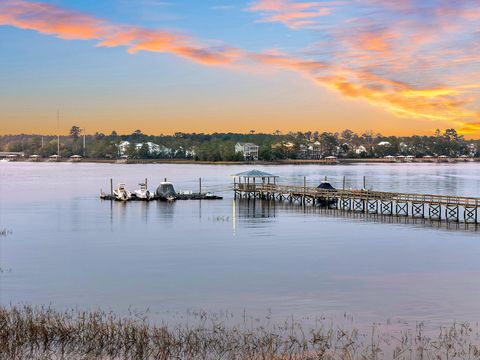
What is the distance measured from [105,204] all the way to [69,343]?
72475 mm

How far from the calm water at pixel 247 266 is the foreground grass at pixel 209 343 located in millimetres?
Result: 3620

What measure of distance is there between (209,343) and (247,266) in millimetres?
19358

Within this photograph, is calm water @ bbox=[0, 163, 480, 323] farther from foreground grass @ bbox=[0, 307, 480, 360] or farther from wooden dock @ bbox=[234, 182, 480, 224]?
wooden dock @ bbox=[234, 182, 480, 224]

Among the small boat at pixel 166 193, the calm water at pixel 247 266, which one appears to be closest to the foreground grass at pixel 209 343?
the calm water at pixel 247 266

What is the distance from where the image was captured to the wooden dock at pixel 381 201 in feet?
238

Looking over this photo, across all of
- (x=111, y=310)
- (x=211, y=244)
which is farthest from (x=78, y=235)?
(x=111, y=310)

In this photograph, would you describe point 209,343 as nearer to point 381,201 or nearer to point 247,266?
point 247,266

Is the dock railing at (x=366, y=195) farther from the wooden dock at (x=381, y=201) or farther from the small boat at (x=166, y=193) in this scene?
the small boat at (x=166, y=193)

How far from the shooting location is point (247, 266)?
45.0 metres

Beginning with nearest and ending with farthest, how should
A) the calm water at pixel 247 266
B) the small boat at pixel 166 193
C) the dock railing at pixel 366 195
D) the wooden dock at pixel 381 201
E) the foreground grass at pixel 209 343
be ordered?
the foreground grass at pixel 209 343 → the calm water at pixel 247 266 → the dock railing at pixel 366 195 → the wooden dock at pixel 381 201 → the small boat at pixel 166 193

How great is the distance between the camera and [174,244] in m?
56.2

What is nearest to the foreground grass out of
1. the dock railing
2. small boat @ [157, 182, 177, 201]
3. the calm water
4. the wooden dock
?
the calm water

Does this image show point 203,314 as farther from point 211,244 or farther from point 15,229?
point 15,229

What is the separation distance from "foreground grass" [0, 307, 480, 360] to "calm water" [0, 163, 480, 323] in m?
3.62
